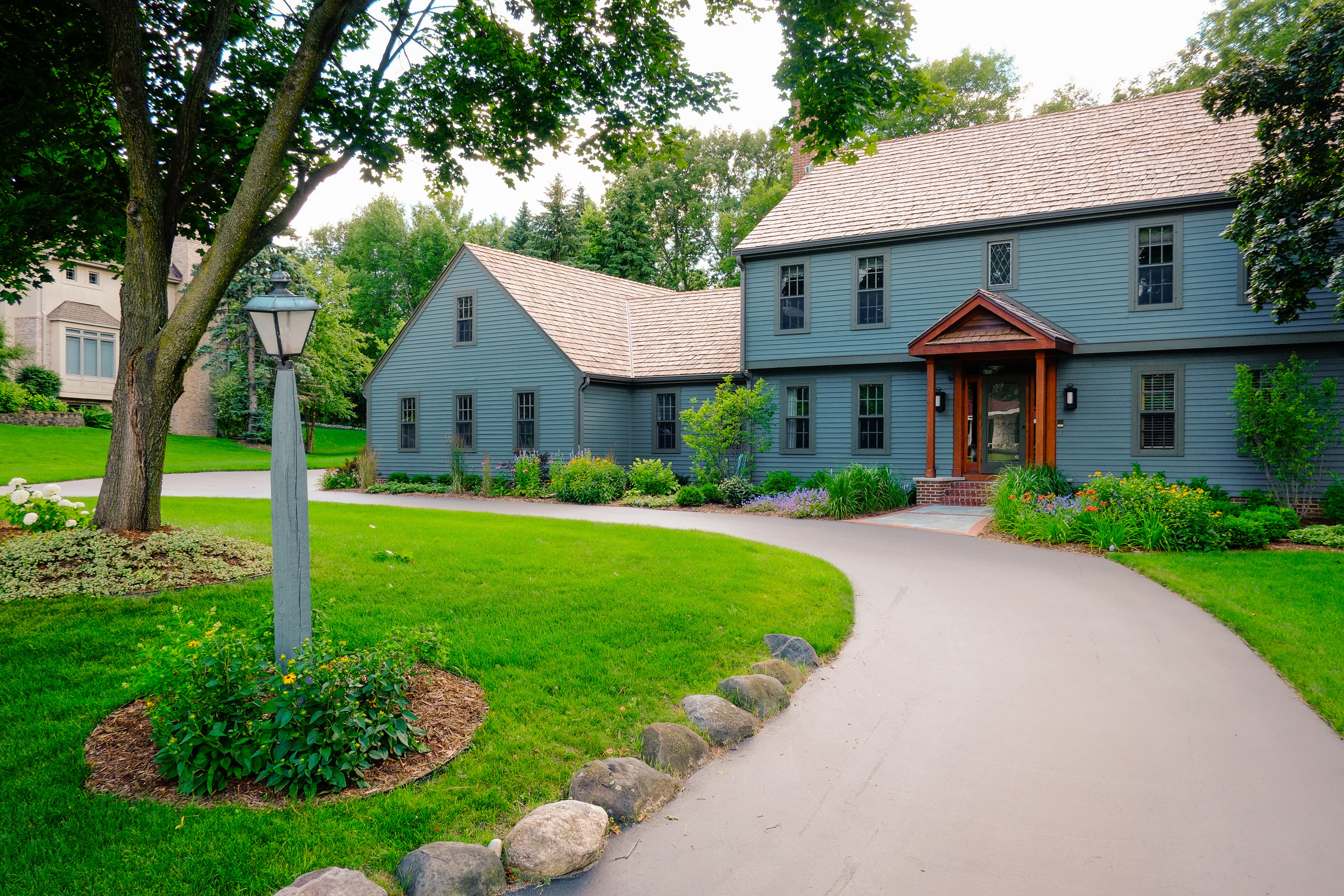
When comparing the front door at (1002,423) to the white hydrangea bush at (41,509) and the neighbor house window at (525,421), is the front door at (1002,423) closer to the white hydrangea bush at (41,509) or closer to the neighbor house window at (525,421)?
the neighbor house window at (525,421)

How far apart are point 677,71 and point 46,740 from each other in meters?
9.15

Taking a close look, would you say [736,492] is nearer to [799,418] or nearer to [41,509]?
[799,418]

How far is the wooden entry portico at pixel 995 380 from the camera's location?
15297mm

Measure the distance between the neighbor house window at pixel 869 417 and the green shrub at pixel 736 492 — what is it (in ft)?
7.21

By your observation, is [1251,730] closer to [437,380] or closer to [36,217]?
[36,217]

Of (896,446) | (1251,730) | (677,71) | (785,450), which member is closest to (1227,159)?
(896,446)

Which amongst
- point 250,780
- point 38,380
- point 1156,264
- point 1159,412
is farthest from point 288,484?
point 38,380

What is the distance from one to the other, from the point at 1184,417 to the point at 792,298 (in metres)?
8.53

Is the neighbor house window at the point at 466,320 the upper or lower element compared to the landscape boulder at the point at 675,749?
upper

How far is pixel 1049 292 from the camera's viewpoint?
1631 cm

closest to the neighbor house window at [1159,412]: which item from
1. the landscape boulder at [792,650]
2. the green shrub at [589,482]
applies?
the green shrub at [589,482]

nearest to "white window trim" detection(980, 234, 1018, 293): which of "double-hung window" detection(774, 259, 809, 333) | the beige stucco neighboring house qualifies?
"double-hung window" detection(774, 259, 809, 333)

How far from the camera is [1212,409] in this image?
15.0 meters

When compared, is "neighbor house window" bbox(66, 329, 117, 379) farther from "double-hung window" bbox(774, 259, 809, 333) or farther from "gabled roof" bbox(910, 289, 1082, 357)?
"gabled roof" bbox(910, 289, 1082, 357)
